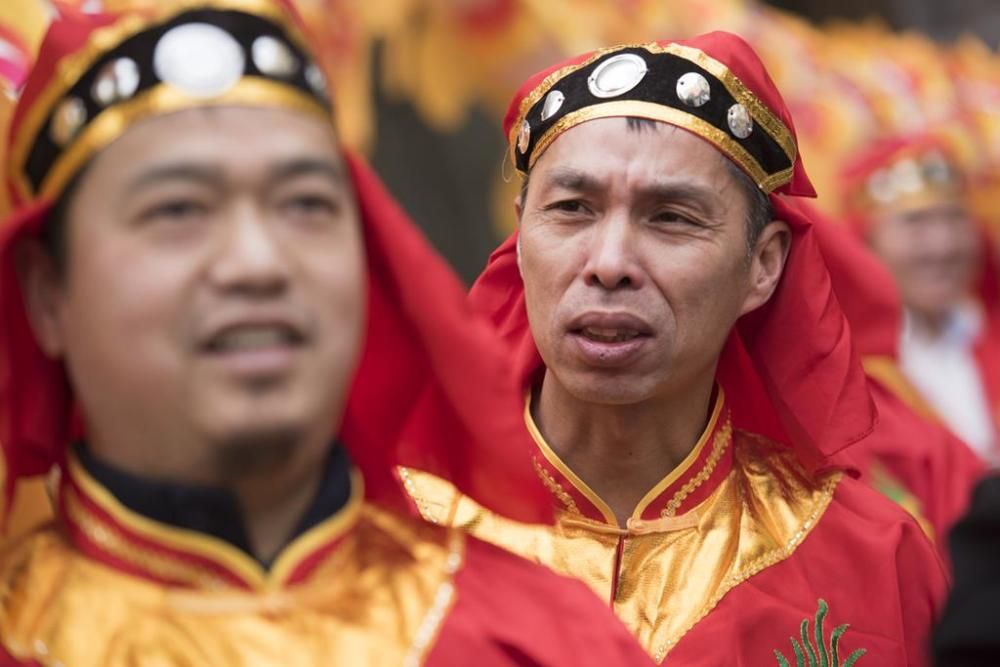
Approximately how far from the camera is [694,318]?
287 centimetres

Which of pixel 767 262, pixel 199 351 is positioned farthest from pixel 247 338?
pixel 767 262

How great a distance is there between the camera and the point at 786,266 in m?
3.07

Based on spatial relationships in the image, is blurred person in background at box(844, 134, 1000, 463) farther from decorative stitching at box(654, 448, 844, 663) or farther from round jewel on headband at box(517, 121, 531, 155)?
round jewel on headband at box(517, 121, 531, 155)

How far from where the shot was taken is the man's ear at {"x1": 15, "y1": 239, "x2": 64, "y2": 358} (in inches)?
78.3

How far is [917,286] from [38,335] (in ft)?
16.9

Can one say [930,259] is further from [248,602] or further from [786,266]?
[248,602]

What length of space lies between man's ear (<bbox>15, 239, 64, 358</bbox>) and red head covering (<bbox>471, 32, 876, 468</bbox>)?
44.8 inches

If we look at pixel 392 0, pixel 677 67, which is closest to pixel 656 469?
pixel 677 67

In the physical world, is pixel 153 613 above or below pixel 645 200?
below

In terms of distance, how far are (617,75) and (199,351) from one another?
4.00 ft

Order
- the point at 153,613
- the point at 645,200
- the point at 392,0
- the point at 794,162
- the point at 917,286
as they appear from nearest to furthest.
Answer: the point at 153,613, the point at 645,200, the point at 794,162, the point at 917,286, the point at 392,0

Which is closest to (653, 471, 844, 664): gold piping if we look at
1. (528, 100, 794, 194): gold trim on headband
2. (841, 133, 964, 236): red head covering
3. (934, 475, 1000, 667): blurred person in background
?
(528, 100, 794, 194): gold trim on headband

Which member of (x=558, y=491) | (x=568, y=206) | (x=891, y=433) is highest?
Result: (x=568, y=206)

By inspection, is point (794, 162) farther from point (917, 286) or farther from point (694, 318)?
point (917, 286)
